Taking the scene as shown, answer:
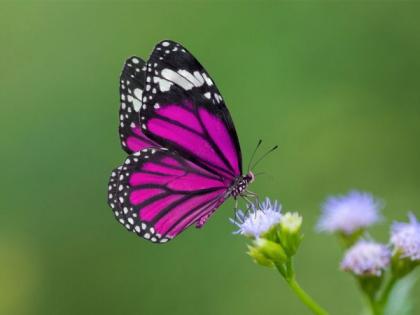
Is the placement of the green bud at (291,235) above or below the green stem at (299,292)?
above

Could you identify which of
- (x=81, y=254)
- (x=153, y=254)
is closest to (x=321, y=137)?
(x=153, y=254)

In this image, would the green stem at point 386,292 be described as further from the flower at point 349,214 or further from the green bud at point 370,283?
the flower at point 349,214

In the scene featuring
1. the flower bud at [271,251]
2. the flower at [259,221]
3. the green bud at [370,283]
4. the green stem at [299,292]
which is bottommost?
the green stem at [299,292]

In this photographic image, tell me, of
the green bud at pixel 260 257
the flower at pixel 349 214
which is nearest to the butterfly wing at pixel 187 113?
the flower at pixel 349 214

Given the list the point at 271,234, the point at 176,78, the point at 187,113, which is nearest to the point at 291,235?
the point at 271,234

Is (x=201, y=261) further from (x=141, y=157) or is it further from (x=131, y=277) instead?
(x=141, y=157)

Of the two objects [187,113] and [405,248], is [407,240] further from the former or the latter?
[187,113]

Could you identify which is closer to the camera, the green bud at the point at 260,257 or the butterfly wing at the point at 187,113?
the green bud at the point at 260,257
